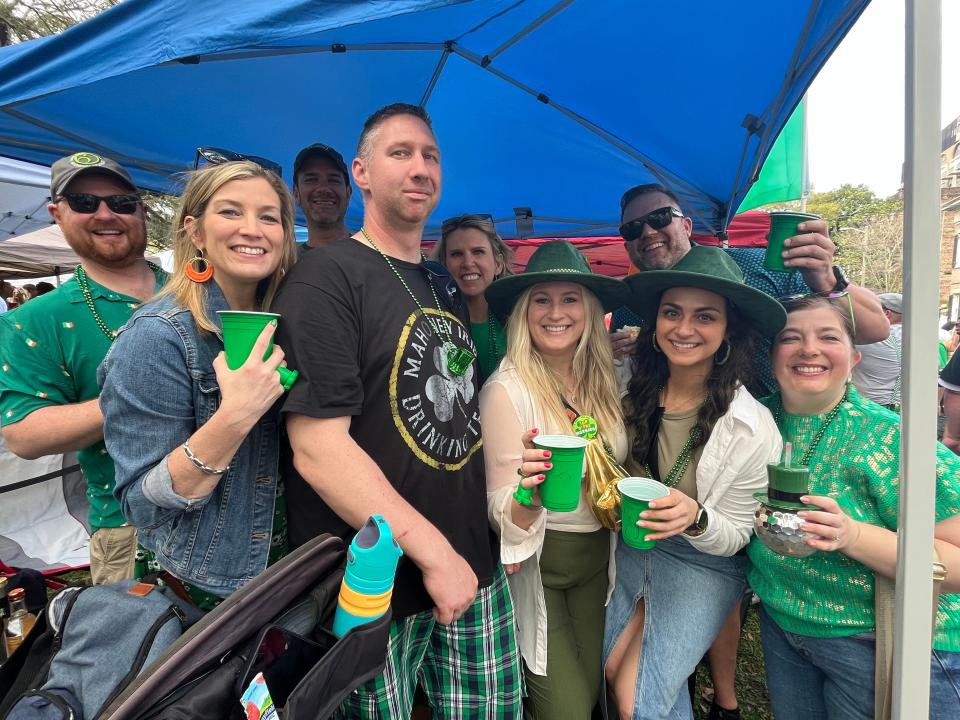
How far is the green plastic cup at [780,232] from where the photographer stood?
2094 millimetres

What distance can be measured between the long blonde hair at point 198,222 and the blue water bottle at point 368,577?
0.83 meters

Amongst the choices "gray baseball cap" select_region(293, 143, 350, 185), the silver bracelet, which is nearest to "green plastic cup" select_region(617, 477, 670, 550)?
the silver bracelet

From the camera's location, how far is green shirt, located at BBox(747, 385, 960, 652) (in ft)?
5.32

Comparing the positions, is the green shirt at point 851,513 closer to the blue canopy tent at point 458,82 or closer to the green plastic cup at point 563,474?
the green plastic cup at point 563,474

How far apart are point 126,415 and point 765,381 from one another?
2.64 m

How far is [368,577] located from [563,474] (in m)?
0.77

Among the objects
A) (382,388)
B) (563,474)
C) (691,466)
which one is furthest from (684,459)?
(382,388)

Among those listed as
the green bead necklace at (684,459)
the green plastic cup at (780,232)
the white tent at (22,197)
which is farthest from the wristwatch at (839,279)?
the white tent at (22,197)

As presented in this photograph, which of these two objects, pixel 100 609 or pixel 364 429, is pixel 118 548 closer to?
pixel 100 609

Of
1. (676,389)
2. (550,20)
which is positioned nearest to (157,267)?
(550,20)

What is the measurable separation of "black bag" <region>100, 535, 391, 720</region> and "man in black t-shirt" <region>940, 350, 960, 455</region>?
4.57 metres

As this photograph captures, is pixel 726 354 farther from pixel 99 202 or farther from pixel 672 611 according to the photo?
pixel 99 202

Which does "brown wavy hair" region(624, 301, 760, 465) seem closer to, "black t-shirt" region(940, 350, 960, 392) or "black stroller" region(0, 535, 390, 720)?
"black stroller" region(0, 535, 390, 720)

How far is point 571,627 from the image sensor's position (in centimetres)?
225
